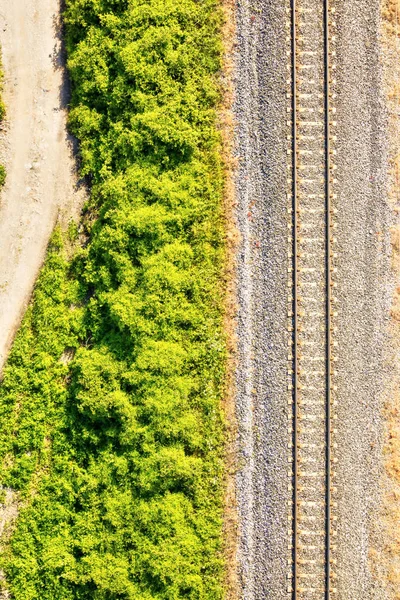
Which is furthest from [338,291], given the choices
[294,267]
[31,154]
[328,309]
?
[31,154]

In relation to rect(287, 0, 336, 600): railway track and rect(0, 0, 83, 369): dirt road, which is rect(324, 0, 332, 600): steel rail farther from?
rect(0, 0, 83, 369): dirt road

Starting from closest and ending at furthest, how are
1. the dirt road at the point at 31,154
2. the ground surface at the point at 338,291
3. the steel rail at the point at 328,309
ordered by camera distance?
the steel rail at the point at 328,309 → the ground surface at the point at 338,291 → the dirt road at the point at 31,154

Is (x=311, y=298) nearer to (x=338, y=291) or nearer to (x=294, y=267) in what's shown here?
(x=338, y=291)

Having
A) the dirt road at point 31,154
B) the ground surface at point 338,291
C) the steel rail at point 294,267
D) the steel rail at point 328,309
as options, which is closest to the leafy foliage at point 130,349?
the dirt road at point 31,154

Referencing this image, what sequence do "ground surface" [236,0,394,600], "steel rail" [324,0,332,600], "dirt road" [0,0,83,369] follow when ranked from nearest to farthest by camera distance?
"steel rail" [324,0,332,600] → "ground surface" [236,0,394,600] → "dirt road" [0,0,83,369]

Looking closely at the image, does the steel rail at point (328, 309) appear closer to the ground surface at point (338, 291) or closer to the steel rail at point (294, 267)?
the ground surface at point (338, 291)

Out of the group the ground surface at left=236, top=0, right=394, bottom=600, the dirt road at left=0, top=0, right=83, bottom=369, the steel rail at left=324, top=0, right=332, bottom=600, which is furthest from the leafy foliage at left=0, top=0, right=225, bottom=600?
the steel rail at left=324, top=0, right=332, bottom=600

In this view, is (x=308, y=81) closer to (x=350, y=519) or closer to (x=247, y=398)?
(x=247, y=398)
